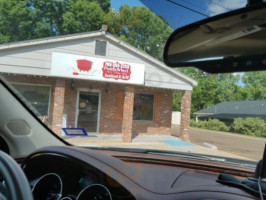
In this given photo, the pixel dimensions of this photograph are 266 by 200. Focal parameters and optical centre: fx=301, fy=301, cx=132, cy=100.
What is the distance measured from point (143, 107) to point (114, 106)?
1359 millimetres

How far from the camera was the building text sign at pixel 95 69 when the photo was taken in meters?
11.2

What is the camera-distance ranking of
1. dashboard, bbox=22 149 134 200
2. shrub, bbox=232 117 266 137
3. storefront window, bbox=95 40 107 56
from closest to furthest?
dashboard, bbox=22 149 134 200
shrub, bbox=232 117 266 137
storefront window, bbox=95 40 107 56

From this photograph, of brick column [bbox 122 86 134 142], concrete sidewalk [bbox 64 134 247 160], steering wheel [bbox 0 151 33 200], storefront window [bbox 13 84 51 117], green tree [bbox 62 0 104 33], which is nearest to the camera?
steering wheel [bbox 0 151 33 200]

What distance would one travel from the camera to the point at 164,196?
4.24ft

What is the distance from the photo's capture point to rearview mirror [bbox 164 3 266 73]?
3.30 ft

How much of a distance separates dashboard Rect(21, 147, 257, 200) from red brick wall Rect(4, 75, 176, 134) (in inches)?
398

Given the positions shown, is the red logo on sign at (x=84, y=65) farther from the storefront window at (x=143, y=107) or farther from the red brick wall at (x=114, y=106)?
the storefront window at (x=143, y=107)

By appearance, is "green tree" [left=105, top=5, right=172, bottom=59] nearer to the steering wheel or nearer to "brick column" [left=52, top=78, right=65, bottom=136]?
the steering wheel

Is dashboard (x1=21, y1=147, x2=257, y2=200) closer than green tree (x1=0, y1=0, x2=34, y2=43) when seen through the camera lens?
Yes

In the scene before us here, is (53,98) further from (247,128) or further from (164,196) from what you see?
(164,196)

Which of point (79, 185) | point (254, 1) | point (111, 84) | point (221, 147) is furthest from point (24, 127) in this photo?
point (111, 84)

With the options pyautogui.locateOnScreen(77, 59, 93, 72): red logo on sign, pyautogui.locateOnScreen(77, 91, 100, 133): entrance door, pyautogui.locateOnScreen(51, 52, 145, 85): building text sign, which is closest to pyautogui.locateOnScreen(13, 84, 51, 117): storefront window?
pyautogui.locateOnScreen(51, 52, 145, 85): building text sign

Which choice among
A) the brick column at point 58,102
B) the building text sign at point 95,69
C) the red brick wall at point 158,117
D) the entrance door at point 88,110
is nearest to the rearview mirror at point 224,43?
the building text sign at point 95,69

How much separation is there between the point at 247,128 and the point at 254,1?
294 centimetres
